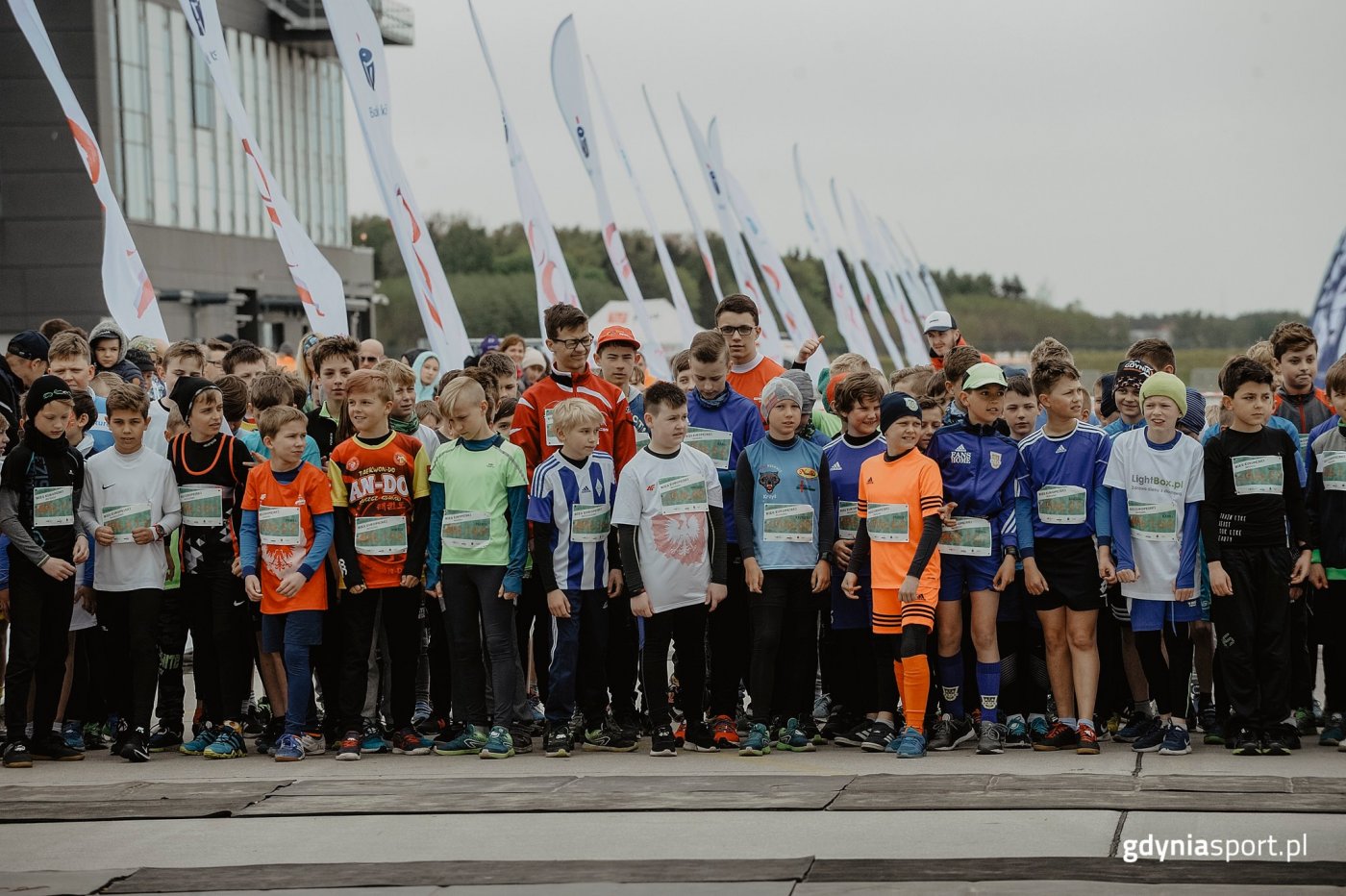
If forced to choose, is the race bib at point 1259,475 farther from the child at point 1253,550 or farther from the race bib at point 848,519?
the race bib at point 848,519

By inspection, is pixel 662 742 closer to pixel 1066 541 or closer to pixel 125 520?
pixel 1066 541

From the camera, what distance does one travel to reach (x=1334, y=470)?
A: 8.00m

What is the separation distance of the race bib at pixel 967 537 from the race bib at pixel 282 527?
330 centimetres

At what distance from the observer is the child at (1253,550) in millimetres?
7789

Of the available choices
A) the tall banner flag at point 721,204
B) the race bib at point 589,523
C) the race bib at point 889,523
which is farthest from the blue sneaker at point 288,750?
the tall banner flag at point 721,204

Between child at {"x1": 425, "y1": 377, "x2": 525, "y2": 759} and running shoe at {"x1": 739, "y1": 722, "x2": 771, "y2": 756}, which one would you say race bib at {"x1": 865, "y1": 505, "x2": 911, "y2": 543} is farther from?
child at {"x1": 425, "y1": 377, "x2": 525, "y2": 759}

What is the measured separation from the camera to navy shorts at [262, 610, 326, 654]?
8.17 metres

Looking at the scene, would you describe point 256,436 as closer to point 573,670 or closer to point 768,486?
point 573,670

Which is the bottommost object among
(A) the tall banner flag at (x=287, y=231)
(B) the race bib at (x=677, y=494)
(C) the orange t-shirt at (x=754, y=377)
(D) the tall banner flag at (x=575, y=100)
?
(B) the race bib at (x=677, y=494)

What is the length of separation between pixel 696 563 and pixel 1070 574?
1.91 m

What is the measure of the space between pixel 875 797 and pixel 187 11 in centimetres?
966

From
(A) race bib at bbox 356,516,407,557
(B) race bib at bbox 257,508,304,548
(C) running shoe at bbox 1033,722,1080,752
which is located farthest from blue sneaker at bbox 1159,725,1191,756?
(B) race bib at bbox 257,508,304,548

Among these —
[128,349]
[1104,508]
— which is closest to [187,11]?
[128,349]

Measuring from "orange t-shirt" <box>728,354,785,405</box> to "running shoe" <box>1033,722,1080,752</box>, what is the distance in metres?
2.49
